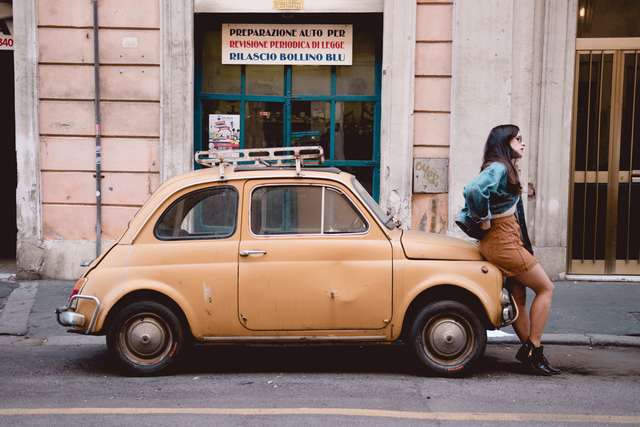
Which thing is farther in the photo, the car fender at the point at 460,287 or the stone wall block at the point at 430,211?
the stone wall block at the point at 430,211

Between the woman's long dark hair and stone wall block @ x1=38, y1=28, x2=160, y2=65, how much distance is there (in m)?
5.71

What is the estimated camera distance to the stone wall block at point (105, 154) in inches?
432

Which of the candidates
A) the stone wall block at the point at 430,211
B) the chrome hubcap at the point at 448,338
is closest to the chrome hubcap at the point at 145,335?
the chrome hubcap at the point at 448,338

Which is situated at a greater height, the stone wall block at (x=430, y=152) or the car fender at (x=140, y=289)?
the stone wall block at (x=430, y=152)

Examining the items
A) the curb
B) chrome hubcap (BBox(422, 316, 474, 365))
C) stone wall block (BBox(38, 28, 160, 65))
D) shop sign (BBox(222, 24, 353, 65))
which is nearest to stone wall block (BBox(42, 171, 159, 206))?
stone wall block (BBox(38, 28, 160, 65))

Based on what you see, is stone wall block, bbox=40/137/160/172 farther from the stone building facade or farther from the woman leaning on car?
the woman leaning on car

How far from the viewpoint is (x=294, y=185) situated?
6.63 meters

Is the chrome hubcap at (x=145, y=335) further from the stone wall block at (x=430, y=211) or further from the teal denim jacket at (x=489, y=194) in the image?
the stone wall block at (x=430, y=211)

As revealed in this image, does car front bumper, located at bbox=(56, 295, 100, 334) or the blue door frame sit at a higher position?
the blue door frame

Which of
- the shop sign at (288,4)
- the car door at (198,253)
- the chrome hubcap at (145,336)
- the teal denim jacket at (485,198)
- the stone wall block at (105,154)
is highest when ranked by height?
the shop sign at (288,4)

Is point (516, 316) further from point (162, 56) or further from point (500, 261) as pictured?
point (162, 56)

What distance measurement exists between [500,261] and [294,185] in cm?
178

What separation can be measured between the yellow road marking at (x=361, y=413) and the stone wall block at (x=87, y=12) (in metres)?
6.56

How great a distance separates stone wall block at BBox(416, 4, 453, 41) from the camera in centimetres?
1089
